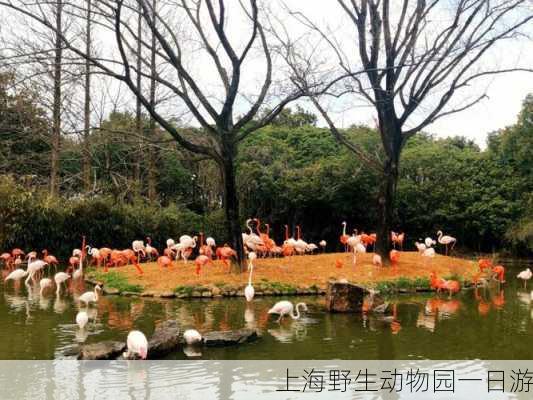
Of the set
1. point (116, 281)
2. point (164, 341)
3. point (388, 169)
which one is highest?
point (388, 169)

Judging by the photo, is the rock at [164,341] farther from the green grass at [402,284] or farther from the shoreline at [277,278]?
the green grass at [402,284]

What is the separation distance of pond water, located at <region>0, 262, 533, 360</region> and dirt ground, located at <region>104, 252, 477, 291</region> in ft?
3.08

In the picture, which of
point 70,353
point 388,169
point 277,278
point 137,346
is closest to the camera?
point 137,346

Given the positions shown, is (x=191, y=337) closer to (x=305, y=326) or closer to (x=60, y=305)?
(x=305, y=326)

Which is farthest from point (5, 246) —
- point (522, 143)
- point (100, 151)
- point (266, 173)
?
point (522, 143)

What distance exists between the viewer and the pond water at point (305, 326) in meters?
7.30

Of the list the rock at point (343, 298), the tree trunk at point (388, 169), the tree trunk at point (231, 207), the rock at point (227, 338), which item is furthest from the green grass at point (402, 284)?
the rock at point (227, 338)

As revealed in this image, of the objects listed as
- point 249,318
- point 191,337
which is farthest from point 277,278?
point 191,337

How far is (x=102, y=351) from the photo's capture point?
6754mm

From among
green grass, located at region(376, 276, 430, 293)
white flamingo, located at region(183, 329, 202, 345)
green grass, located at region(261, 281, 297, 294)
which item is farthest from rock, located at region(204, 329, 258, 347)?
green grass, located at region(376, 276, 430, 293)

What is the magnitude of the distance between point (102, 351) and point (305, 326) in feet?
10.4

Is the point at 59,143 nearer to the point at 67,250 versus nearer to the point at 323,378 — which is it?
the point at 67,250

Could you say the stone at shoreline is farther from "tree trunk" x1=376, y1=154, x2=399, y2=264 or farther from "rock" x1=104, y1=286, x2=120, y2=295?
"tree trunk" x1=376, y1=154, x2=399, y2=264

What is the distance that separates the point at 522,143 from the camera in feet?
70.5
